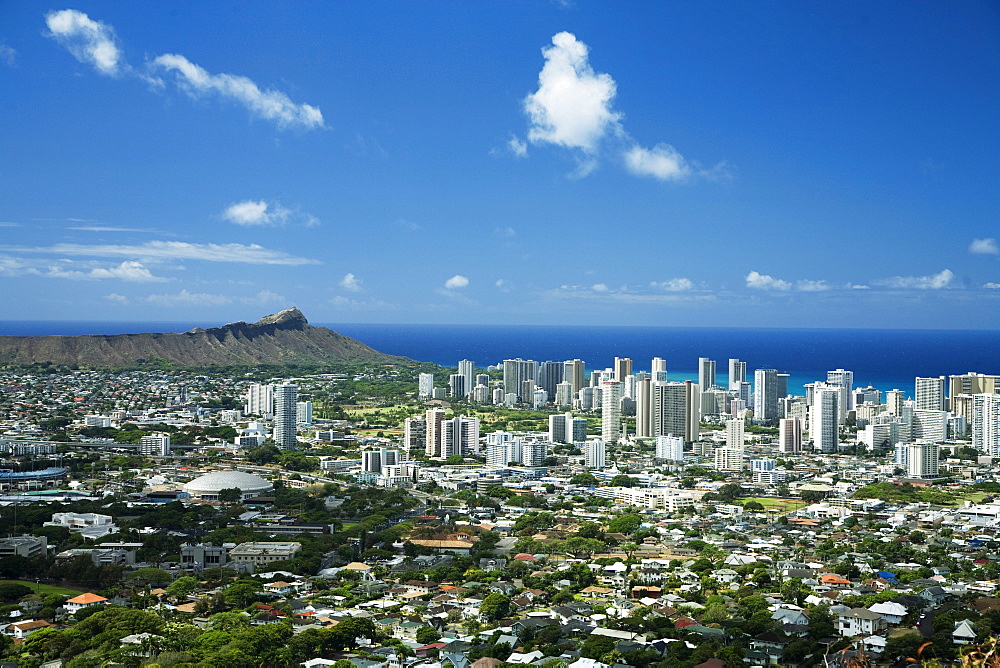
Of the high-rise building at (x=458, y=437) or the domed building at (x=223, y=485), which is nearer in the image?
the domed building at (x=223, y=485)

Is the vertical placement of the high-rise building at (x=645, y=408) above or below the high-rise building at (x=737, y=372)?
below

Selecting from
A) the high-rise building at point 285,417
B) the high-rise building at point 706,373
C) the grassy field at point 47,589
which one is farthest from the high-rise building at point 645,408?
the grassy field at point 47,589

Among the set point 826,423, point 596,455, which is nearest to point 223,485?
point 596,455

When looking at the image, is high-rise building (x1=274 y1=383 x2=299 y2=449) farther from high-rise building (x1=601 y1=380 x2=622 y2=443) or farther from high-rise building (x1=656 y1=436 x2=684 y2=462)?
high-rise building (x1=656 y1=436 x2=684 y2=462)

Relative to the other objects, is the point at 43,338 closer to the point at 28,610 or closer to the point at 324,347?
the point at 324,347

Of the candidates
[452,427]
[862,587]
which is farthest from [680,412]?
[862,587]

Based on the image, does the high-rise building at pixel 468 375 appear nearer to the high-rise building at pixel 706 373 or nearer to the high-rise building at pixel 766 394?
the high-rise building at pixel 706 373
